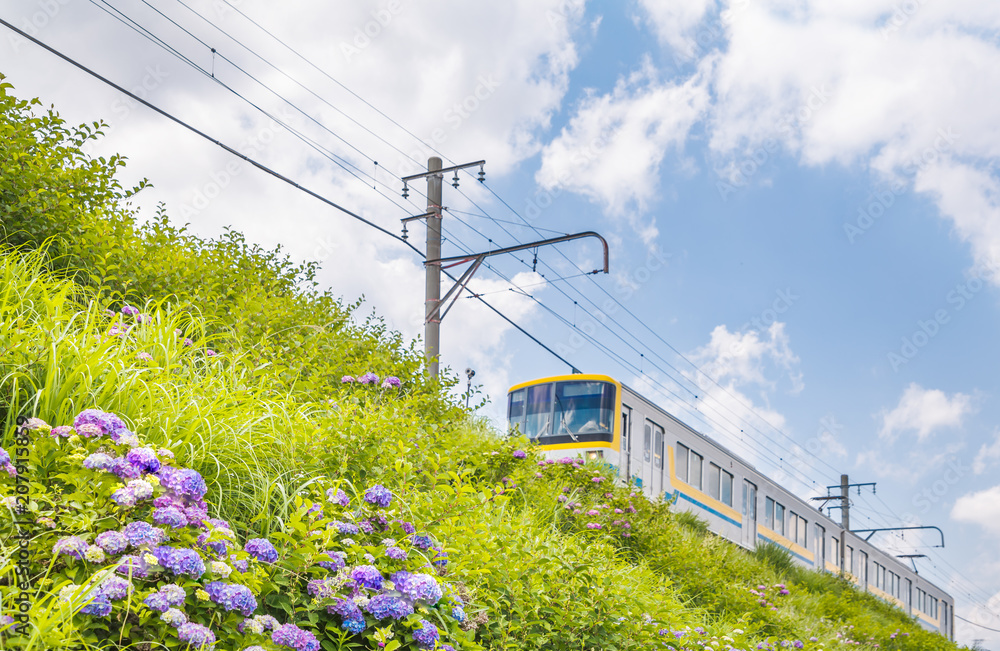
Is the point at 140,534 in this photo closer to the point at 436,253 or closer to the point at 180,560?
the point at 180,560

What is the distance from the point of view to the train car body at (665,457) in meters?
14.9

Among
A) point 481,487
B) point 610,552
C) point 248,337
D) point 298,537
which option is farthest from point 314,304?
point 298,537

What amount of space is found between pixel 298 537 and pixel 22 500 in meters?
1.07

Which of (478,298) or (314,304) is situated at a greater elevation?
(478,298)

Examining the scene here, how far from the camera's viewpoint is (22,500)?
9.77ft

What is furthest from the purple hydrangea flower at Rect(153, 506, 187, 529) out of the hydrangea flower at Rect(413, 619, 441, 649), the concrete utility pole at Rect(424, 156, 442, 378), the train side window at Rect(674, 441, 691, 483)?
the train side window at Rect(674, 441, 691, 483)

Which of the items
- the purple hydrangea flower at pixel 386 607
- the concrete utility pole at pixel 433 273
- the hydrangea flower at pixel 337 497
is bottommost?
the purple hydrangea flower at pixel 386 607

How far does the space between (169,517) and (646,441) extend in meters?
13.7

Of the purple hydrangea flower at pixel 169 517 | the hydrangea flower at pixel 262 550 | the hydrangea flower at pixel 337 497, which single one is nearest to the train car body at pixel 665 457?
the hydrangea flower at pixel 337 497

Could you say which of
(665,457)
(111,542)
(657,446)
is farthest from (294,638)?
(665,457)

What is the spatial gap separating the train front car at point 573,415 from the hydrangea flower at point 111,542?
468 inches

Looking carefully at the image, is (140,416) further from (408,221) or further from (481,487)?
(408,221)

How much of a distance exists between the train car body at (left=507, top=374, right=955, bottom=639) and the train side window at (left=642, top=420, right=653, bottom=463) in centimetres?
2

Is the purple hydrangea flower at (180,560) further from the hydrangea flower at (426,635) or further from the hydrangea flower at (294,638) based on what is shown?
the hydrangea flower at (426,635)
